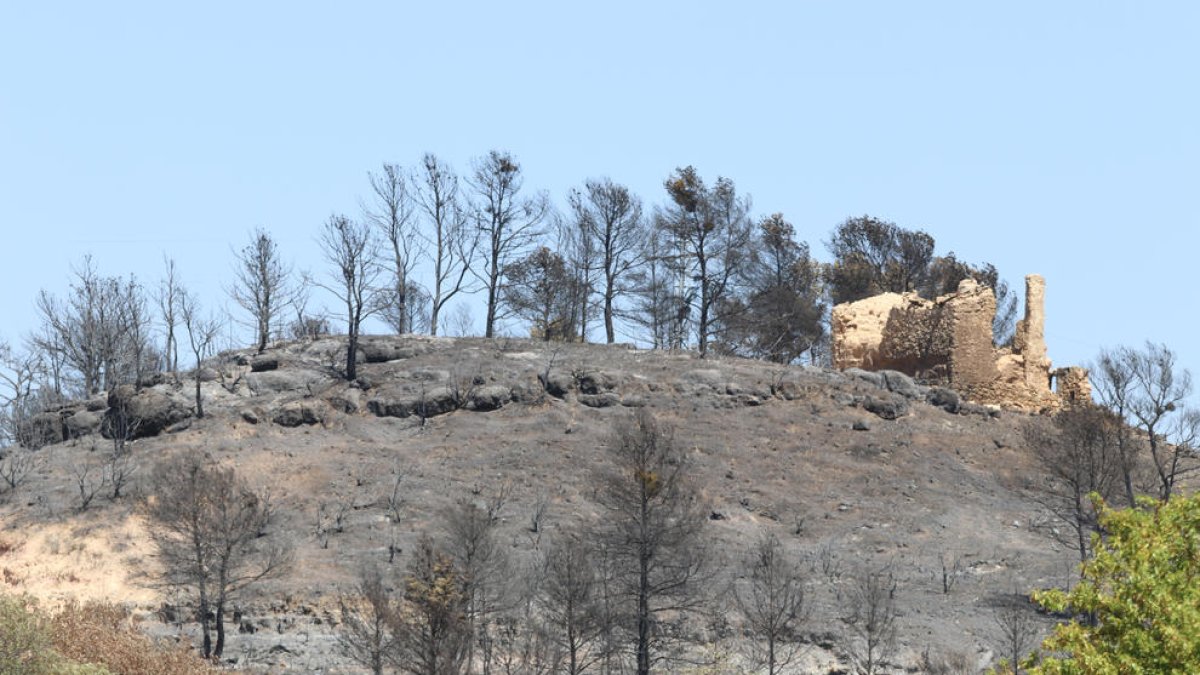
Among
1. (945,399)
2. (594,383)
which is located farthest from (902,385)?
(594,383)

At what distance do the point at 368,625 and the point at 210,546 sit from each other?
536cm

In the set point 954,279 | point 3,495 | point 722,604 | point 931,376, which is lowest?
point 722,604

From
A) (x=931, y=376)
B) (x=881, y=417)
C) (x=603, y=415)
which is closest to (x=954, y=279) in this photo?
(x=931, y=376)

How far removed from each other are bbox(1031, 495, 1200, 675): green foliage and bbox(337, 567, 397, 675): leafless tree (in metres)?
16.7

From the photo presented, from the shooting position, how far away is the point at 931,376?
70.9m

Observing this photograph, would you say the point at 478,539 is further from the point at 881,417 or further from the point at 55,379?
the point at 55,379

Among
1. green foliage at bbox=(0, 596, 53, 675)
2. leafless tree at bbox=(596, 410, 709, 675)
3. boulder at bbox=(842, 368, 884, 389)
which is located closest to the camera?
green foliage at bbox=(0, 596, 53, 675)

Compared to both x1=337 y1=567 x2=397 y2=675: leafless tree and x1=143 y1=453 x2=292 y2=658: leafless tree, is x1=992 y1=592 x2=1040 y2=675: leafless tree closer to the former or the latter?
x1=337 y1=567 x2=397 y2=675: leafless tree

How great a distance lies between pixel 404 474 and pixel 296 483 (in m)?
3.46

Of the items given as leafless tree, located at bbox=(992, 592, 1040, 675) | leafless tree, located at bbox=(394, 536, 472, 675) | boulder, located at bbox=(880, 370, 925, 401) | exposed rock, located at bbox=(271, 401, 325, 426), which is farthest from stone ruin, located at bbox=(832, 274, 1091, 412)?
leafless tree, located at bbox=(394, 536, 472, 675)

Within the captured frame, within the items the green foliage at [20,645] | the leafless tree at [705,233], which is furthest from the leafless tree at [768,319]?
the green foliage at [20,645]

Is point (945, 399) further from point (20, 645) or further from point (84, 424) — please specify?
point (20, 645)

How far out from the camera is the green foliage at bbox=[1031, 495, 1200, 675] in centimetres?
2064

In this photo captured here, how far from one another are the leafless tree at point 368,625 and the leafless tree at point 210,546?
92.8 inches
